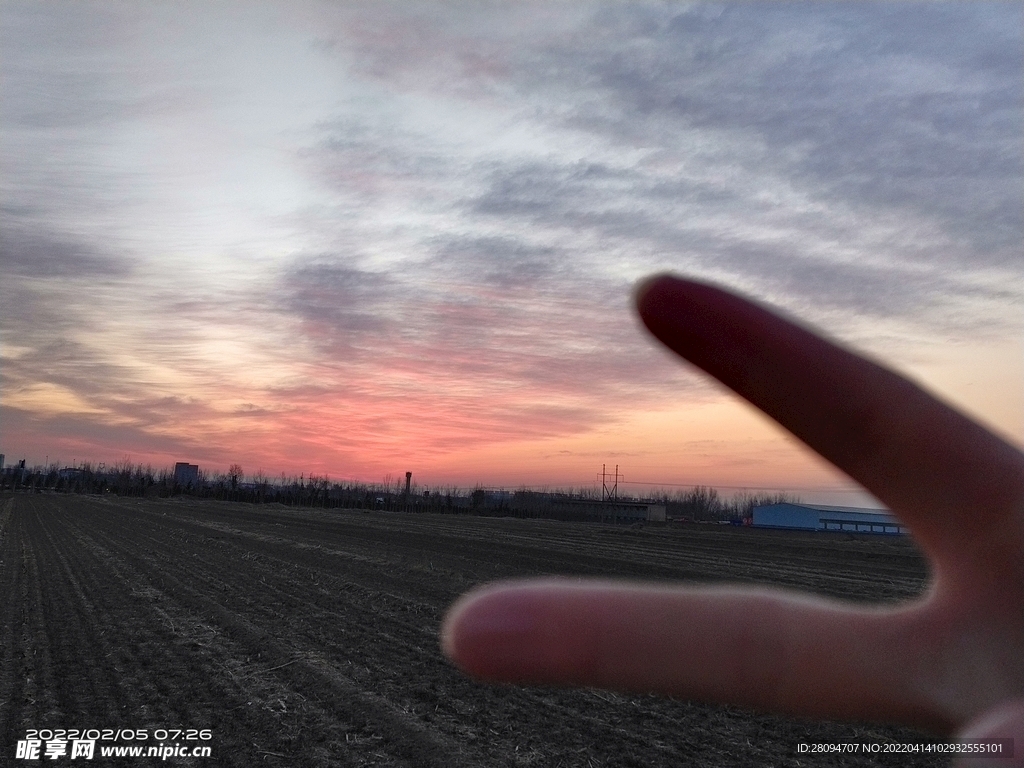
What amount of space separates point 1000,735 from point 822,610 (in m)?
0.24

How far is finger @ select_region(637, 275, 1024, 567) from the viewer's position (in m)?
0.86

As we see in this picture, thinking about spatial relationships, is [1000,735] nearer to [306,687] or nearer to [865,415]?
[865,415]

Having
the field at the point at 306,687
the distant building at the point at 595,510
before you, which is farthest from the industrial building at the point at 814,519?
the field at the point at 306,687

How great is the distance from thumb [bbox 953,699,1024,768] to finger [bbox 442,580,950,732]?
0.45 ft

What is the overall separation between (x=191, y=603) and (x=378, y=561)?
10.6m

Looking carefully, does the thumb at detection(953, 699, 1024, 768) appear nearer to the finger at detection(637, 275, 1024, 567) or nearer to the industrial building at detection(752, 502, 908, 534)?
the finger at detection(637, 275, 1024, 567)

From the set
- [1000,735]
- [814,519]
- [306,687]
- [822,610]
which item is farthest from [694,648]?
[814,519]

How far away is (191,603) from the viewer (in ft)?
57.3

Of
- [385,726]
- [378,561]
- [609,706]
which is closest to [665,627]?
[385,726]

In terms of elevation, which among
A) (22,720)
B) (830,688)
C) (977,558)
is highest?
(977,558)

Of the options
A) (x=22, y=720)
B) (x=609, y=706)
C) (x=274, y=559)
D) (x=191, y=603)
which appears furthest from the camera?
(x=274, y=559)

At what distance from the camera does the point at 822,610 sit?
3.06 ft

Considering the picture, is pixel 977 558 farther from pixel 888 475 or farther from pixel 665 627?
pixel 665 627

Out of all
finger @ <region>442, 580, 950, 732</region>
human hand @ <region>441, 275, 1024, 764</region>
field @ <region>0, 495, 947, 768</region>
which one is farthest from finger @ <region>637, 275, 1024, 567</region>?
field @ <region>0, 495, 947, 768</region>
